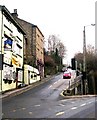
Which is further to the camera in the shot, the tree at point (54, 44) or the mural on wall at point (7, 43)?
the tree at point (54, 44)

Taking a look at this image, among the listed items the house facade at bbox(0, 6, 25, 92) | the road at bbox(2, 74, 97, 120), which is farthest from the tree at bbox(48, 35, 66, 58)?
the road at bbox(2, 74, 97, 120)

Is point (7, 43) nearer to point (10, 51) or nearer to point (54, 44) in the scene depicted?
point (10, 51)

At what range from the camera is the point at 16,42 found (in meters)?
51.8

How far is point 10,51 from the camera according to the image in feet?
153

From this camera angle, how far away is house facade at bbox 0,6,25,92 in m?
42.3

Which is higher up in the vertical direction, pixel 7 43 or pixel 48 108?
pixel 7 43

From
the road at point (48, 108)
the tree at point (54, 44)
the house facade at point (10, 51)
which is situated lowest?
the road at point (48, 108)

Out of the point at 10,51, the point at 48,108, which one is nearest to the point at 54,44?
the point at 10,51

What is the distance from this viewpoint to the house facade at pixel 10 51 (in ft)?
139

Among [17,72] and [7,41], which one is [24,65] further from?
[7,41]

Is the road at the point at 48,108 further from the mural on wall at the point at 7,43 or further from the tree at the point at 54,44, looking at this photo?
the tree at the point at 54,44

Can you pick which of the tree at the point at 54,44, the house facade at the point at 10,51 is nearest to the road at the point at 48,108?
the house facade at the point at 10,51

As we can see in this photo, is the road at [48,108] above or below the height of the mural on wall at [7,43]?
below

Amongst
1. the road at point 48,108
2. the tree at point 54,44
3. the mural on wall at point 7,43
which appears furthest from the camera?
the tree at point 54,44
